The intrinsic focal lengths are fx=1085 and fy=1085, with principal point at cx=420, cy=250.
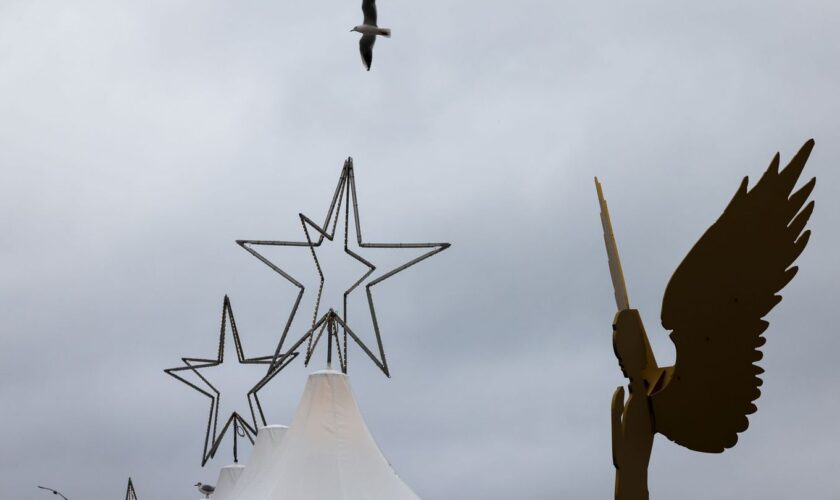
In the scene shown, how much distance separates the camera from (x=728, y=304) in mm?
8188

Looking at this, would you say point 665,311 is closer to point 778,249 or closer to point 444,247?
point 778,249

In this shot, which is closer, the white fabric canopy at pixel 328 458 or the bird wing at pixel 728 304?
the bird wing at pixel 728 304

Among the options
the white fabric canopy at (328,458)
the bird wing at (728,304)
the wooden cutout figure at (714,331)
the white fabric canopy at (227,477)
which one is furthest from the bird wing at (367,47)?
the white fabric canopy at (227,477)

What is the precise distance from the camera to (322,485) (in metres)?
13.6

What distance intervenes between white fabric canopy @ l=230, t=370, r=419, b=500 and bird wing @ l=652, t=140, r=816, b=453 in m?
6.13

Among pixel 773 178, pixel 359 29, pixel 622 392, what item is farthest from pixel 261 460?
pixel 773 178

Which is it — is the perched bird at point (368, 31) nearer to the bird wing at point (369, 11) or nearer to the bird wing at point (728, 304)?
the bird wing at point (369, 11)

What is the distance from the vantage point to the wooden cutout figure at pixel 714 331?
8.00 m

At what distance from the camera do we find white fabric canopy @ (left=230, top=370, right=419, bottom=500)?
→ 1363 centimetres

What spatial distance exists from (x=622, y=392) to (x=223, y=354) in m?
12.5

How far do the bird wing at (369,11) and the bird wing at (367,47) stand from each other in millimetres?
158

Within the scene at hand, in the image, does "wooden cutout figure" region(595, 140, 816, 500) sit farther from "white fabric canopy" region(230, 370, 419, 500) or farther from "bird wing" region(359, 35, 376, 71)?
"white fabric canopy" region(230, 370, 419, 500)

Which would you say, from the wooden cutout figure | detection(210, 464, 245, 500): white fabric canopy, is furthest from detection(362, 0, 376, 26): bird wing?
detection(210, 464, 245, 500): white fabric canopy

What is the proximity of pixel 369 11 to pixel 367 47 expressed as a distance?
39 centimetres
